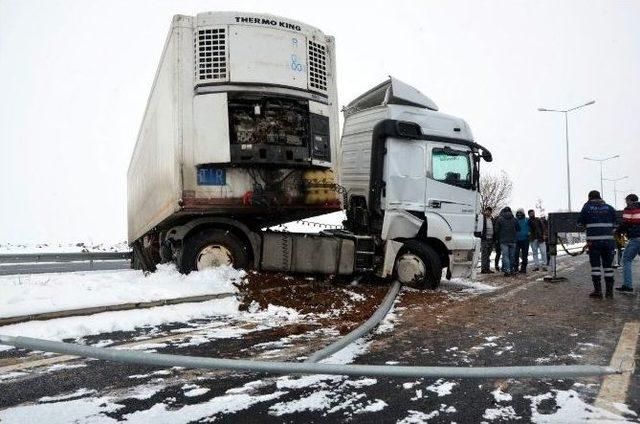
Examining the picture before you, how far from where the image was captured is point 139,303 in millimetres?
5523

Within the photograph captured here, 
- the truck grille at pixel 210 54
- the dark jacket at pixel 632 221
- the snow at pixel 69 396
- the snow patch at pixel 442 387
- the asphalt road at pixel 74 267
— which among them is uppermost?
the truck grille at pixel 210 54

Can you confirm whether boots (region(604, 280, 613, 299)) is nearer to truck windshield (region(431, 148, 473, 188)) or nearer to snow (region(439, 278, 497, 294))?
snow (region(439, 278, 497, 294))

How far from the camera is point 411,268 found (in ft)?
27.4

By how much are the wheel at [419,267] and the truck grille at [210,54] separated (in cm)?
429

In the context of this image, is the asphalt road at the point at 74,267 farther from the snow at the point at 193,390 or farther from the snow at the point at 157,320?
the snow at the point at 193,390

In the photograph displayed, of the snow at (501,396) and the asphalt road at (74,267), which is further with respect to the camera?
the asphalt road at (74,267)

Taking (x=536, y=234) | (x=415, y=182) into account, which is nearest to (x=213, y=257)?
(x=415, y=182)

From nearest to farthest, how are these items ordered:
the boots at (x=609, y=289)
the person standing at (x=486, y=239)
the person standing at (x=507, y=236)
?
the boots at (x=609, y=289)
the person standing at (x=507, y=236)
the person standing at (x=486, y=239)

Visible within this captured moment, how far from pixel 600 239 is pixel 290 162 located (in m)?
5.06

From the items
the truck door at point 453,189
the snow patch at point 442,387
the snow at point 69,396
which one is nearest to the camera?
the snow at point 69,396

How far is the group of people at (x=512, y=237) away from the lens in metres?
12.3

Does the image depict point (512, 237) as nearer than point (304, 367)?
No

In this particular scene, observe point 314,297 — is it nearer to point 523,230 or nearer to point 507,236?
point 507,236

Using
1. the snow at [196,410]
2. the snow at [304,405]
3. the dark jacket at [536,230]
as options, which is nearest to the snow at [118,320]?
the snow at [196,410]
